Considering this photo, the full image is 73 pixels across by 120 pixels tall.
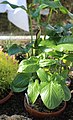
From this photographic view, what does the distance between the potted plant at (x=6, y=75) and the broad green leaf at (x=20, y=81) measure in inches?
8.5

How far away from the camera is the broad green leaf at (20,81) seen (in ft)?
7.32

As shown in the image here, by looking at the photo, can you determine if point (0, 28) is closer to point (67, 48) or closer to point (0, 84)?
point (0, 84)

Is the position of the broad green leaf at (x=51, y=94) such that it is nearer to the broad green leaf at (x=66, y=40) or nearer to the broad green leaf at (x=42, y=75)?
the broad green leaf at (x=42, y=75)

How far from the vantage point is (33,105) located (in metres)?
2.40

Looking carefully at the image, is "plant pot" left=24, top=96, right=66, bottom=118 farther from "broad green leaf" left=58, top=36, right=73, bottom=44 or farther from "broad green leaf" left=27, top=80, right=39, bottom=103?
"broad green leaf" left=58, top=36, right=73, bottom=44

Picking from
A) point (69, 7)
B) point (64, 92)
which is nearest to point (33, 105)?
point (64, 92)

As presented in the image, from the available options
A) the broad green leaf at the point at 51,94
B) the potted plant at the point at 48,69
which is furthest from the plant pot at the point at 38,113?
the broad green leaf at the point at 51,94

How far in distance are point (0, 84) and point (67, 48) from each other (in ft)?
2.15

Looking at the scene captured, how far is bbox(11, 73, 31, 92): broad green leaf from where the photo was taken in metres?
2.23

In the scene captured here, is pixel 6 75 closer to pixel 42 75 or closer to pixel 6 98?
pixel 6 98

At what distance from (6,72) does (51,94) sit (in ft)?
1.91

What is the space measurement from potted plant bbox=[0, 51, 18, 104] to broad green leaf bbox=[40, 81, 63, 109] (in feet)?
1.57

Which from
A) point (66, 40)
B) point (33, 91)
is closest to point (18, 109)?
point (33, 91)

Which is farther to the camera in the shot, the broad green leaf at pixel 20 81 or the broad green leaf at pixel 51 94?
the broad green leaf at pixel 20 81
